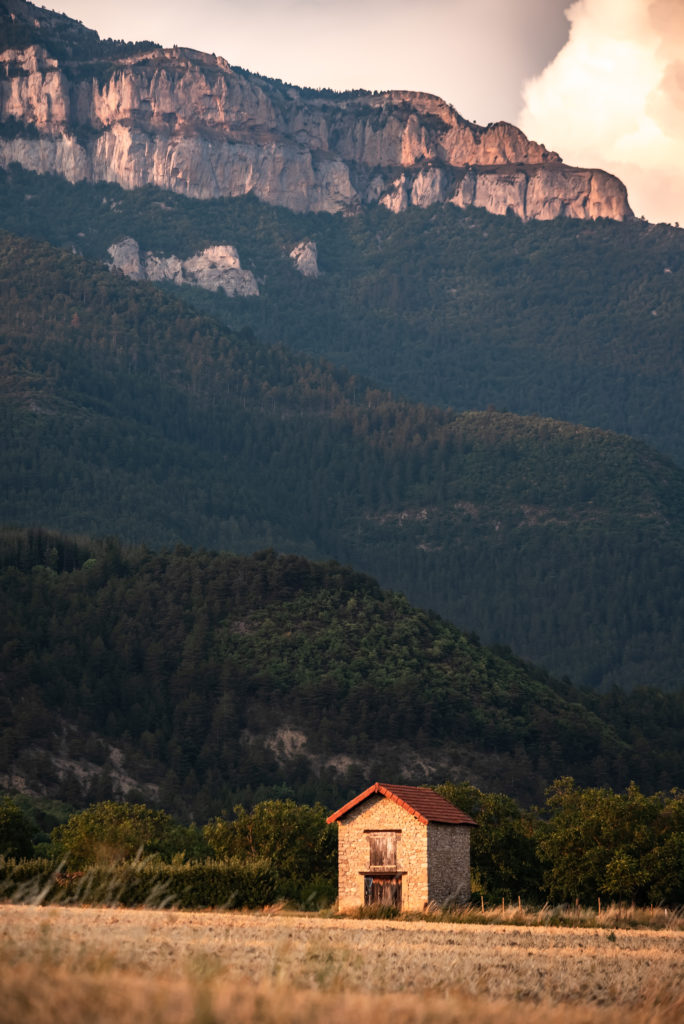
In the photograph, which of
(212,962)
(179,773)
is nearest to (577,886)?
(212,962)

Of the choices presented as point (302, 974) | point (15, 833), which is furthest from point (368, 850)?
point (302, 974)

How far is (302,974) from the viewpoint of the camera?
21203mm

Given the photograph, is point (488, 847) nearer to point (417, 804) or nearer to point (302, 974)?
point (417, 804)

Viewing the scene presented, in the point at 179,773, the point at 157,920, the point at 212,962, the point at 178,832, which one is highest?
the point at 212,962

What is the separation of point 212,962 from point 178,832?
54.4 metres

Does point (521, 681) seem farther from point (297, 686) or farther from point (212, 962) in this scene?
point (212, 962)

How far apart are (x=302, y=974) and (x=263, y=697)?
141192 millimetres

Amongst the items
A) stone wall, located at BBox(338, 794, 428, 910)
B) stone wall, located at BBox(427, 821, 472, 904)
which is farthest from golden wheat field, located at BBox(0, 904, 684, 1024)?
stone wall, located at BBox(427, 821, 472, 904)

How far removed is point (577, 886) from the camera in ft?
219

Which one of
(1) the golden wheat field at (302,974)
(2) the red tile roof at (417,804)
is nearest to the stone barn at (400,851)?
(2) the red tile roof at (417,804)

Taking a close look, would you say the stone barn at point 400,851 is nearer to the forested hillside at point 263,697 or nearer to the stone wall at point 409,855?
the stone wall at point 409,855

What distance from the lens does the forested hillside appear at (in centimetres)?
14150

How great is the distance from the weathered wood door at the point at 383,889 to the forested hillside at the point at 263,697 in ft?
215

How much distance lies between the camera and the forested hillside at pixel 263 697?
141500 millimetres
